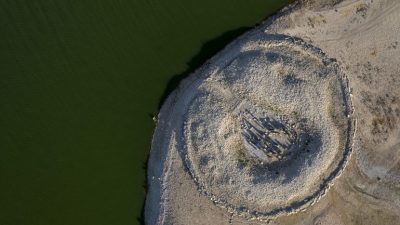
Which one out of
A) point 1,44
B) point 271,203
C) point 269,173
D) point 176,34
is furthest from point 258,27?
point 1,44

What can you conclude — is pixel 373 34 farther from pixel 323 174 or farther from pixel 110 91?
pixel 110 91

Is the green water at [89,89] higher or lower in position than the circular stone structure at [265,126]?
higher

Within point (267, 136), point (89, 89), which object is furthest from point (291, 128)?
point (89, 89)

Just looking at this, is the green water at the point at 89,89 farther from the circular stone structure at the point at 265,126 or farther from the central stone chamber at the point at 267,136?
the central stone chamber at the point at 267,136

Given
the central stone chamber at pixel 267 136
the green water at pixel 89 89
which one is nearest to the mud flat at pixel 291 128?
the central stone chamber at pixel 267 136

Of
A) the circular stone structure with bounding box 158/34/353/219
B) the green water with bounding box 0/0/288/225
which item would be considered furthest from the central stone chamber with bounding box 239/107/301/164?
the green water with bounding box 0/0/288/225

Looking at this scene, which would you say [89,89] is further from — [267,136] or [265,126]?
[267,136]

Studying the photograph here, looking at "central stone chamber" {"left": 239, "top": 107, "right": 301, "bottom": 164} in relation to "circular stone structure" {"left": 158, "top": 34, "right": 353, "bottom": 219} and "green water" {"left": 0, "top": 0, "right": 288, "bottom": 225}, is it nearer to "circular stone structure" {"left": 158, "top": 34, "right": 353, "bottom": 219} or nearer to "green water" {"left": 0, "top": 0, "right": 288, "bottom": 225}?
"circular stone structure" {"left": 158, "top": 34, "right": 353, "bottom": 219}
